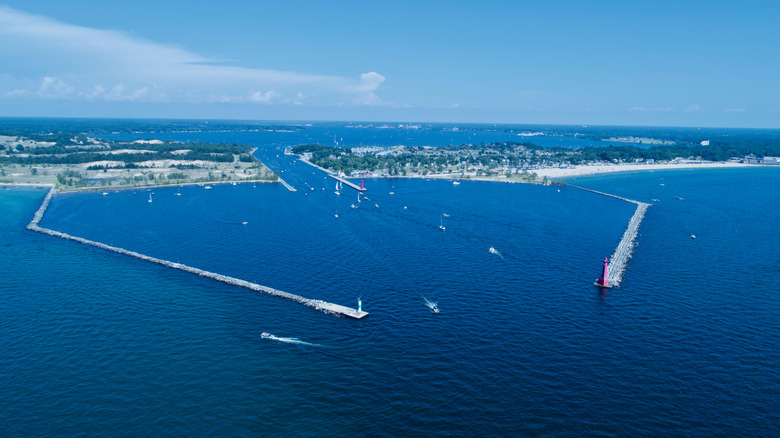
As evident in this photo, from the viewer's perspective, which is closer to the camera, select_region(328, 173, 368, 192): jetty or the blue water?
the blue water

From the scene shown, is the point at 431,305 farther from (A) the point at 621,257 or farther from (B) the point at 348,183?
(B) the point at 348,183

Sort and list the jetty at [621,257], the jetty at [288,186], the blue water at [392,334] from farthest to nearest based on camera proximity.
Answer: the jetty at [288,186] < the jetty at [621,257] < the blue water at [392,334]

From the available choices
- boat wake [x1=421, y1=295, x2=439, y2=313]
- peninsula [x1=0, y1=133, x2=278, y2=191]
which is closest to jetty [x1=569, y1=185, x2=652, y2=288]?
boat wake [x1=421, y1=295, x2=439, y2=313]

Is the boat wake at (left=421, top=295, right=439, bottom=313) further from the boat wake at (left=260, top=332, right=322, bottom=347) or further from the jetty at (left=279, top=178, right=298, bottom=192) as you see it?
the jetty at (left=279, top=178, right=298, bottom=192)

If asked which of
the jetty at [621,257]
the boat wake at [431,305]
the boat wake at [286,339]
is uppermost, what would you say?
the jetty at [621,257]

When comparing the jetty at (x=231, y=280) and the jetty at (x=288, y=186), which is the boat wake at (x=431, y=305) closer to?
the jetty at (x=231, y=280)

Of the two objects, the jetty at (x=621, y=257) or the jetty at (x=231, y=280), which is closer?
the jetty at (x=231, y=280)

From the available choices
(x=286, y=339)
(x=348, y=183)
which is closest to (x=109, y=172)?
(x=348, y=183)

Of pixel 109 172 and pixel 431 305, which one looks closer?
pixel 431 305

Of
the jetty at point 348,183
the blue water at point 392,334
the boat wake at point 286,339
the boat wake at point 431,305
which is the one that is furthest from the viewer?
the jetty at point 348,183

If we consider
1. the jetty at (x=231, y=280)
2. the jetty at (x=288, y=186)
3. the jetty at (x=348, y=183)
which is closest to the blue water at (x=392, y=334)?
the jetty at (x=231, y=280)
